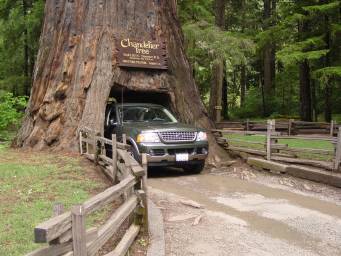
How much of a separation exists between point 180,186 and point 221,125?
16.6 meters

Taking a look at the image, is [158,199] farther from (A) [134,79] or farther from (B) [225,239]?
(A) [134,79]

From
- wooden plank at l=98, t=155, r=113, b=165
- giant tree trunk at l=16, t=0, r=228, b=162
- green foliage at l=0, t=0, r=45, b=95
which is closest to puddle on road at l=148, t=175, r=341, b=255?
wooden plank at l=98, t=155, r=113, b=165

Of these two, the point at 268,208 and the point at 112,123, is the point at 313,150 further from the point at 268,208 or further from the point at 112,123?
the point at 112,123

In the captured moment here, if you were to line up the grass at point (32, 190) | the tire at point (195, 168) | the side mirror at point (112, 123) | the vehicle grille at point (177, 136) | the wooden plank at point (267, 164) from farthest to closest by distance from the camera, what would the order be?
the side mirror at point (112, 123) < the tire at point (195, 168) < the wooden plank at point (267, 164) < the vehicle grille at point (177, 136) < the grass at point (32, 190)

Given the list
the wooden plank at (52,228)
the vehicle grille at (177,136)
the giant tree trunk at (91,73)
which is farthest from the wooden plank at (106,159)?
the wooden plank at (52,228)

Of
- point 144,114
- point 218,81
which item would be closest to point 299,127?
point 218,81

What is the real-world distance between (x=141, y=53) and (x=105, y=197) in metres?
9.88

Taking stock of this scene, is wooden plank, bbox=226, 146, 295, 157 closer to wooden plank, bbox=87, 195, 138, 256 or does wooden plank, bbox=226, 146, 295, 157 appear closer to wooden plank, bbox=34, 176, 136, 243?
wooden plank, bbox=87, 195, 138, 256

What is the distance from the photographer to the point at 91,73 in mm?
13695

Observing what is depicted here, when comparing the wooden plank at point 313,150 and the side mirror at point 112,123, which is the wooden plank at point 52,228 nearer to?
the wooden plank at point 313,150

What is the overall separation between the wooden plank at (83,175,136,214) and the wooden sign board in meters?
8.04

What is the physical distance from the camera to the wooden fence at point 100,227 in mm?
3355

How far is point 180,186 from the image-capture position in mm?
10289

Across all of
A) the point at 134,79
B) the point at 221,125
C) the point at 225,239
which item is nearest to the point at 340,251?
the point at 225,239
